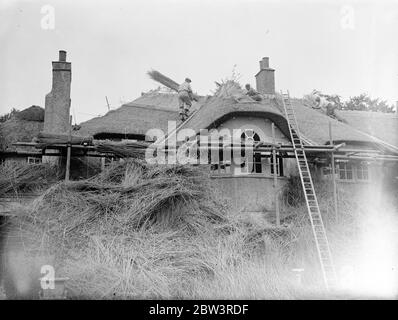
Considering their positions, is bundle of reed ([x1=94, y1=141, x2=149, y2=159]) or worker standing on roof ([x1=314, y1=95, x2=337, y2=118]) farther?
worker standing on roof ([x1=314, y1=95, x2=337, y2=118])

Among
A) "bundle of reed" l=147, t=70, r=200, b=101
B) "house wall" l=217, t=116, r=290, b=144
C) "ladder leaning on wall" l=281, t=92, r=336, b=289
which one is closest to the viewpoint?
"ladder leaning on wall" l=281, t=92, r=336, b=289

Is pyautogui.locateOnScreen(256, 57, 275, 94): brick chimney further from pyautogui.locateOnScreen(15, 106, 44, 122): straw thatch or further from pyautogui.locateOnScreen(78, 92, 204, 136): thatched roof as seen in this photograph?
pyautogui.locateOnScreen(15, 106, 44, 122): straw thatch

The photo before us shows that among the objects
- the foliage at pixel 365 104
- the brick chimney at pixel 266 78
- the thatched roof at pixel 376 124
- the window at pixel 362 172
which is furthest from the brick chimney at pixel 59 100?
the foliage at pixel 365 104

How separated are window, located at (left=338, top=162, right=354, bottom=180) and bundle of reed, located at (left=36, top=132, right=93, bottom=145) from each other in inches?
369

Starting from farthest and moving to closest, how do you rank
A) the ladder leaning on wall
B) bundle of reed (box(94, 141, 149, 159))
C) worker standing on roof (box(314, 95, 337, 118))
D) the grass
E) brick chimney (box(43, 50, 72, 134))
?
worker standing on roof (box(314, 95, 337, 118)) < brick chimney (box(43, 50, 72, 134)) < bundle of reed (box(94, 141, 149, 159)) < the ladder leaning on wall < the grass

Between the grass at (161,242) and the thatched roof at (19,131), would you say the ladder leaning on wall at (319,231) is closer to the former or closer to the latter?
the grass at (161,242)

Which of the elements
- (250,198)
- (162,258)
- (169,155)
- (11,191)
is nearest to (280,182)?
(250,198)

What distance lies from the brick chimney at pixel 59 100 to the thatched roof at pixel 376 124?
12.6 metres

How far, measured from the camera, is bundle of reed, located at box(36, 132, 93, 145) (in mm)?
12141

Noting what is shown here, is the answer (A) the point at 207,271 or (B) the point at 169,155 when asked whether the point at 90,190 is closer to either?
(B) the point at 169,155

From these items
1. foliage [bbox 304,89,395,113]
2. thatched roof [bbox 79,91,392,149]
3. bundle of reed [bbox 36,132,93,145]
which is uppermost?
foliage [bbox 304,89,395,113]

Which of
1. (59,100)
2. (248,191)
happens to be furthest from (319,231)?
(59,100)

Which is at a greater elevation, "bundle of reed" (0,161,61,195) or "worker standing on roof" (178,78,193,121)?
"worker standing on roof" (178,78,193,121)

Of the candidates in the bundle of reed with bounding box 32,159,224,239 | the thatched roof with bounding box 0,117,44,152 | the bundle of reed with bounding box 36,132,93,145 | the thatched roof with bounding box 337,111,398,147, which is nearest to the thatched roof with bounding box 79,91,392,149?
the thatched roof with bounding box 337,111,398,147
